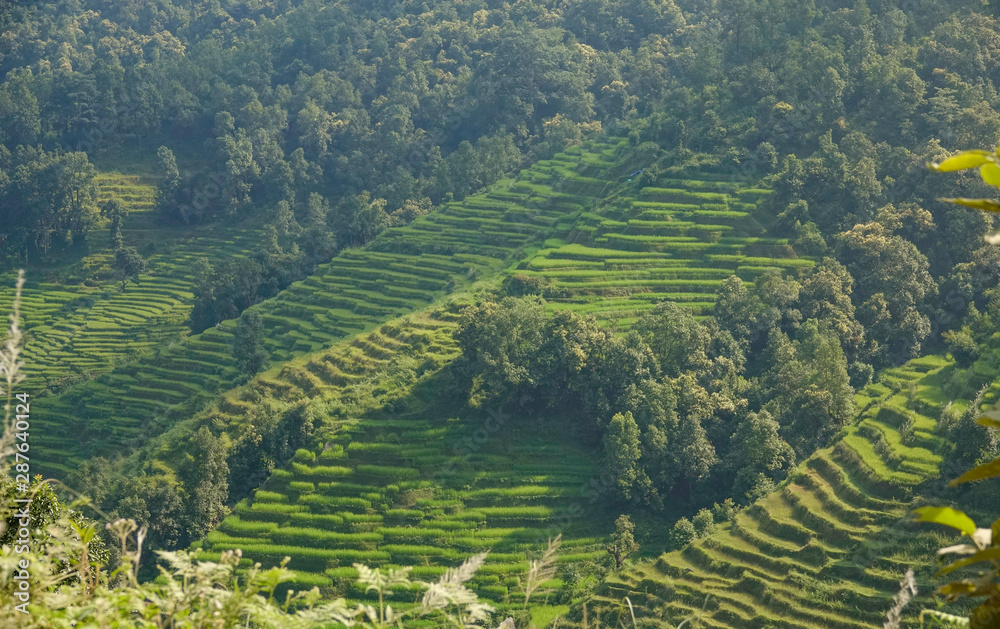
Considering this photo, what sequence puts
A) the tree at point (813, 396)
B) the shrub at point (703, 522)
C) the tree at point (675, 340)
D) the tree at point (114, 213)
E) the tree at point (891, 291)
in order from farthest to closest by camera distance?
1. the tree at point (114, 213)
2. the tree at point (891, 291)
3. the tree at point (675, 340)
4. the tree at point (813, 396)
5. the shrub at point (703, 522)

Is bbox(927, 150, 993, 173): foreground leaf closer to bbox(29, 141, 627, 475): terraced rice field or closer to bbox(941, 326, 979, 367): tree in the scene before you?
bbox(941, 326, 979, 367): tree

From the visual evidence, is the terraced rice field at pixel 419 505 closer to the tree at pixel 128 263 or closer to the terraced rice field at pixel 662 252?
the terraced rice field at pixel 662 252

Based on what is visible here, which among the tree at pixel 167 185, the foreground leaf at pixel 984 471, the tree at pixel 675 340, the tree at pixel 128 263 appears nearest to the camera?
the foreground leaf at pixel 984 471

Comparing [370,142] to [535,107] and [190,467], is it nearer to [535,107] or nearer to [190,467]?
[535,107]

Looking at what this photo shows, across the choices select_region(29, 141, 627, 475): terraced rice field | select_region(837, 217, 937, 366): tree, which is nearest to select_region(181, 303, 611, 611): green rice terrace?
select_region(29, 141, 627, 475): terraced rice field

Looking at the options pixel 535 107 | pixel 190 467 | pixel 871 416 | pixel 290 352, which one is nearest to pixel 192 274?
pixel 290 352

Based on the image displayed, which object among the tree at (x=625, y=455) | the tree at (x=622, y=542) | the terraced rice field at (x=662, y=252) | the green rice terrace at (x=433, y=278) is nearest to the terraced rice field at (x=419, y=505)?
the tree at (x=622, y=542)

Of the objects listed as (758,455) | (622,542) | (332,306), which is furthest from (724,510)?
(332,306)
